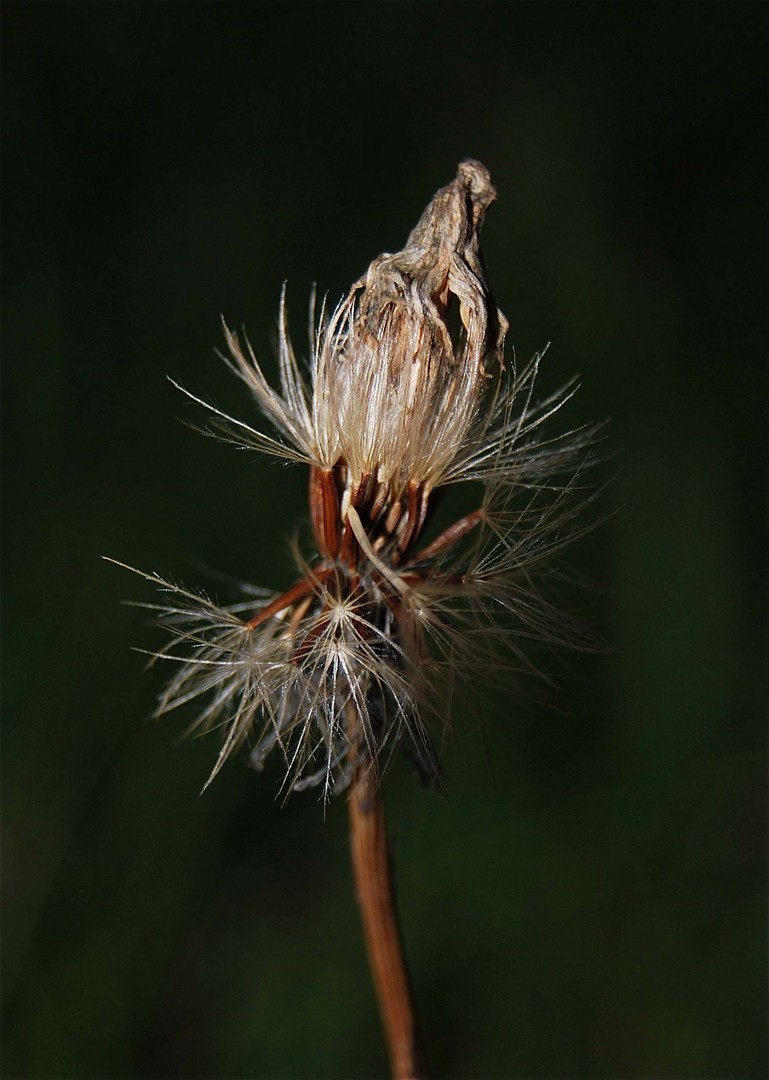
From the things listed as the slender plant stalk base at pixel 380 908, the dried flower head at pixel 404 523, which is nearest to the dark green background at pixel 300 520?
the slender plant stalk base at pixel 380 908

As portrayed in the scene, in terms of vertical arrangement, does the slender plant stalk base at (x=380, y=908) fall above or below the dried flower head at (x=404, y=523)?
below

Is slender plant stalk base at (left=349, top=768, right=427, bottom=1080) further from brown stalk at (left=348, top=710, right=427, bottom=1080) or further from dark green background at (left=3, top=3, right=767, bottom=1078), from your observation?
dark green background at (left=3, top=3, right=767, bottom=1078)

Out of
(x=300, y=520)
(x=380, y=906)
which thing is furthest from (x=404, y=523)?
(x=300, y=520)

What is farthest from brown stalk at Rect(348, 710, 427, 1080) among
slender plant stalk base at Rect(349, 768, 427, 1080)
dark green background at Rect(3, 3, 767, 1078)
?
dark green background at Rect(3, 3, 767, 1078)

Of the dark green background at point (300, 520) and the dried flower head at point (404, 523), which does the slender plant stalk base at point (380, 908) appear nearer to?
the dried flower head at point (404, 523)

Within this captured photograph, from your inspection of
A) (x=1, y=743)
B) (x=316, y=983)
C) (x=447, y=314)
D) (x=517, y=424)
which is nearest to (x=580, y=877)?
(x=316, y=983)

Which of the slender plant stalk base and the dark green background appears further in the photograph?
the dark green background

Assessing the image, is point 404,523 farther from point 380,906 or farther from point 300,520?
point 300,520
